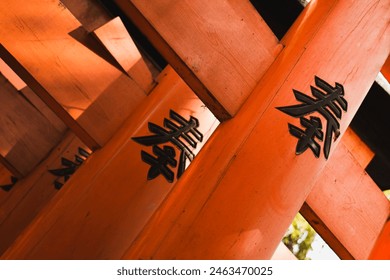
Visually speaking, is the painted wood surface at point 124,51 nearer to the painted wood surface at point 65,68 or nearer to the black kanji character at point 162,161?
the painted wood surface at point 65,68

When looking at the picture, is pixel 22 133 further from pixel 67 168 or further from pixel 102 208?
pixel 102 208

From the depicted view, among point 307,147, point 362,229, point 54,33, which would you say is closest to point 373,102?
point 362,229

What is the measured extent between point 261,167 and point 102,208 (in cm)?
101

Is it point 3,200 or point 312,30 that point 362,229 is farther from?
point 3,200

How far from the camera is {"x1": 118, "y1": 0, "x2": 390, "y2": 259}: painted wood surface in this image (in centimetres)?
152

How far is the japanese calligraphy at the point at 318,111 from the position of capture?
1.76 metres

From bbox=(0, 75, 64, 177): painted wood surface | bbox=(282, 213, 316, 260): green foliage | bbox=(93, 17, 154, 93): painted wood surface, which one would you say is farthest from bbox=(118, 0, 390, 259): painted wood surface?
bbox=(282, 213, 316, 260): green foliage

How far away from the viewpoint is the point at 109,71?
2758 mm

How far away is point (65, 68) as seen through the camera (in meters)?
2.50

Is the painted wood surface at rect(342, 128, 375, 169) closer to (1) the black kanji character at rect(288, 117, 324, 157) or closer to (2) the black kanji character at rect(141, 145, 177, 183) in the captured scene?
(2) the black kanji character at rect(141, 145, 177, 183)

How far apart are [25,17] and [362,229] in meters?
1.92

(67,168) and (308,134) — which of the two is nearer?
(308,134)

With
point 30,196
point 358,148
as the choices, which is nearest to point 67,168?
point 30,196

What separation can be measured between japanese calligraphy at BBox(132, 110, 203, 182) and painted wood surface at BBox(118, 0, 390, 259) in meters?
0.83
